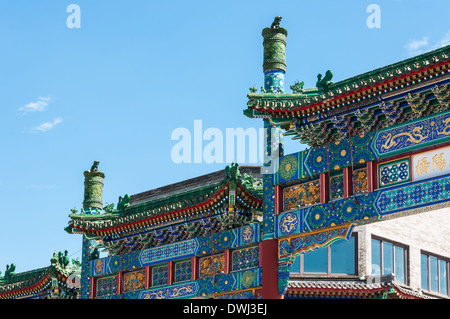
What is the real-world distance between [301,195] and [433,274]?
34.9 ft

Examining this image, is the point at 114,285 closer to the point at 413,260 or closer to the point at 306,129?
the point at 306,129

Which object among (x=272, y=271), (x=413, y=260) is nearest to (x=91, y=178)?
(x=272, y=271)

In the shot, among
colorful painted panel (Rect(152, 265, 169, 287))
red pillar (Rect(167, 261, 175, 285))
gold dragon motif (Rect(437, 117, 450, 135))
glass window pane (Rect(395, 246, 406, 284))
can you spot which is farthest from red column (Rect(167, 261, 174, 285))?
glass window pane (Rect(395, 246, 406, 284))

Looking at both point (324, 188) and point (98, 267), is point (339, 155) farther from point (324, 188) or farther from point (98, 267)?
point (98, 267)

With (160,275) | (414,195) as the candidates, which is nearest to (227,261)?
Result: (160,275)

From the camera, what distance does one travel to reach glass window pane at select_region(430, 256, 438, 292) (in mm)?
26391

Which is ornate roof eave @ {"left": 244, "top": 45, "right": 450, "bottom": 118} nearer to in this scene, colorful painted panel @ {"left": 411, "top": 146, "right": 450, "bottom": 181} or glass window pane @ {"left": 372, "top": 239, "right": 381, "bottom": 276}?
colorful painted panel @ {"left": 411, "top": 146, "right": 450, "bottom": 181}

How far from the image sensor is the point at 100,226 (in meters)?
21.7

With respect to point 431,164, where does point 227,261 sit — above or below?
below

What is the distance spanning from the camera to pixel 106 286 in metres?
21.8

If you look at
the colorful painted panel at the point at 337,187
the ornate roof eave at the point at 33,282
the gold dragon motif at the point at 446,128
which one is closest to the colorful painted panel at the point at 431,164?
the gold dragon motif at the point at 446,128

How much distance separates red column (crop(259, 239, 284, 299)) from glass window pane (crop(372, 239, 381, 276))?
25.6 feet

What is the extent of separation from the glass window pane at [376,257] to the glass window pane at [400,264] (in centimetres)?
76
